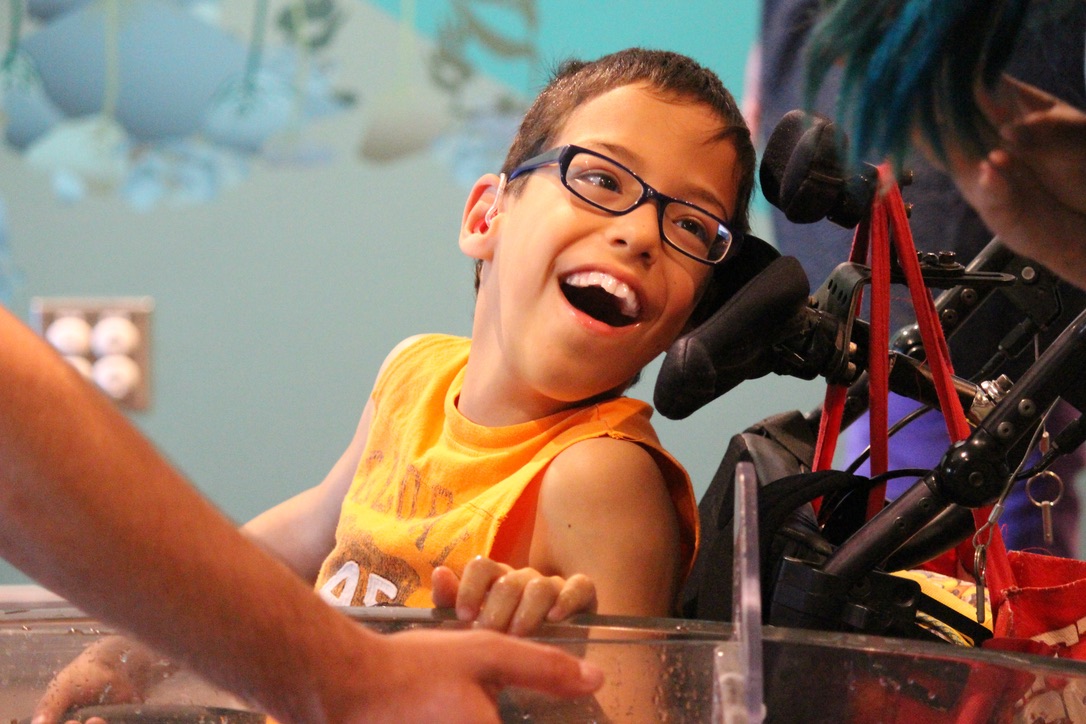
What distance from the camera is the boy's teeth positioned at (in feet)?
2.68

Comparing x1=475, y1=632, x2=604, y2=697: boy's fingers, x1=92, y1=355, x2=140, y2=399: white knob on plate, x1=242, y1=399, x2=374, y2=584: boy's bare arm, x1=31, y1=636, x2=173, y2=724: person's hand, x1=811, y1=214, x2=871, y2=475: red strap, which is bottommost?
x1=92, y1=355, x2=140, y2=399: white knob on plate

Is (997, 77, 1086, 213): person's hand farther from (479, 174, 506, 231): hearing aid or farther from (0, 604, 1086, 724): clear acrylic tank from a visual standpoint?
(479, 174, 506, 231): hearing aid

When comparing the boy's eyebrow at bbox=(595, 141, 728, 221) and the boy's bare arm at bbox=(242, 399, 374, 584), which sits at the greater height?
the boy's eyebrow at bbox=(595, 141, 728, 221)

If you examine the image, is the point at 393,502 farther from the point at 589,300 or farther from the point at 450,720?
the point at 450,720

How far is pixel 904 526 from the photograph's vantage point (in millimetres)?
672

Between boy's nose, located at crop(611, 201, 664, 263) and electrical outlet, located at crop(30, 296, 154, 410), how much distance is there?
5.74ft

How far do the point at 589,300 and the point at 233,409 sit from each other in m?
1.64

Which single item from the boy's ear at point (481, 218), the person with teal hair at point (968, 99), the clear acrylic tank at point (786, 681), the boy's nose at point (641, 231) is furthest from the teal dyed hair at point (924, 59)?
the boy's ear at point (481, 218)

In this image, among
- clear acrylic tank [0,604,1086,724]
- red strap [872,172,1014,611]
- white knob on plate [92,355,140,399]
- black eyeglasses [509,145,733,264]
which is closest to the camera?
clear acrylic tank [0,604,1086,724]

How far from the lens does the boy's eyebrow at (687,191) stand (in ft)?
2.75

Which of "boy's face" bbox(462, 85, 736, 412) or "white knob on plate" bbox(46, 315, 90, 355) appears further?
"white knob on plate" bbox(46, 315, 90, 355)

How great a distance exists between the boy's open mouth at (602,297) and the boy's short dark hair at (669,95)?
0.24 feet

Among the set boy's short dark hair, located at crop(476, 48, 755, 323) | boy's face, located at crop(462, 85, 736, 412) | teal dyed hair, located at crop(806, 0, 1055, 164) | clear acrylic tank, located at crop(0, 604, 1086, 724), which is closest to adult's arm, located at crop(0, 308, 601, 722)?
clear acrylic tank, located at crop(0, 604, 1086, 724)

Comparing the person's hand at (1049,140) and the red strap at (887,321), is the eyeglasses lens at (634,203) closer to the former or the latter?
the red strap at (887,321)
